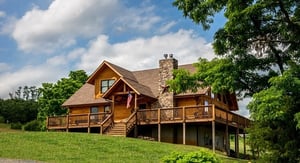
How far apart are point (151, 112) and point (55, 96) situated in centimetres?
2523

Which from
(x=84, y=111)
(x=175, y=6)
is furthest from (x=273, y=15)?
(x=84, y=111)

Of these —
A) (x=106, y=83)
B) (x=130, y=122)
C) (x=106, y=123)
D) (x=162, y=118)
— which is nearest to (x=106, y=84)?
(x=106, y=83)

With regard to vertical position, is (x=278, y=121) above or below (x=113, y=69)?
below

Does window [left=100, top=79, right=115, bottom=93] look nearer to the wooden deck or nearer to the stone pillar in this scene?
the wooden deck

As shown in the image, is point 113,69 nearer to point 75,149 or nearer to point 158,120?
point 158,120

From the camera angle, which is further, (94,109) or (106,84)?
(94,109)

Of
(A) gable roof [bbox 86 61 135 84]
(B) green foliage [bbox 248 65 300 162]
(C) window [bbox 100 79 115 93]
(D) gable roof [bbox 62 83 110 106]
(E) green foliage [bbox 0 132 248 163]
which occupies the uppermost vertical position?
(A) gable roof [bbox 86 61 135 84]

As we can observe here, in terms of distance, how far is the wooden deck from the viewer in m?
28.8

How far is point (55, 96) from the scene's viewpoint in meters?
53.1

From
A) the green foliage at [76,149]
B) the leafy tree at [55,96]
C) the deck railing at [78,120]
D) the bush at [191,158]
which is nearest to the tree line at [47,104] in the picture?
the leafy tree at [55,96]

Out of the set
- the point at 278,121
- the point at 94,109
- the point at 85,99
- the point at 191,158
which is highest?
the point at 85,99

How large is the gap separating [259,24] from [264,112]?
5.49 metres

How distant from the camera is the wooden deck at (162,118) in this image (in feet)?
94.4

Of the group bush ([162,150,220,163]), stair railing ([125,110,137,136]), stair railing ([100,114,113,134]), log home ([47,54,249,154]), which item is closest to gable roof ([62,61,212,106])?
log home ([47,54,249,154])
